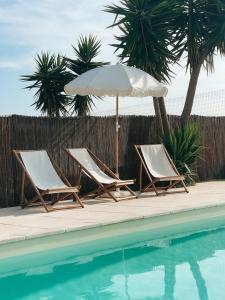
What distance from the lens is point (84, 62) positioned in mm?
13633

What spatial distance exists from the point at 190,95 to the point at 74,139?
357 cm

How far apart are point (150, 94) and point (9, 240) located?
4.54m

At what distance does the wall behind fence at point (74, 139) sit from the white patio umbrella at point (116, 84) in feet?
2.69

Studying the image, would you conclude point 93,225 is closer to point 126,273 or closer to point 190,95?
point 126,273

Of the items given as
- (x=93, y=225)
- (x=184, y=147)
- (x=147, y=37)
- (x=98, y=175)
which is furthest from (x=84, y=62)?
(x=93, y=225)

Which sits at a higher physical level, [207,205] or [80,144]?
[80,144]

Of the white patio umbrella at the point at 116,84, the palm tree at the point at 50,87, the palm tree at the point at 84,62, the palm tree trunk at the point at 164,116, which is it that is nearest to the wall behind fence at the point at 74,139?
the palm tree trunk at the point at 164,116

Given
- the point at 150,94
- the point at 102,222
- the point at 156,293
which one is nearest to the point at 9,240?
the point at 102,222

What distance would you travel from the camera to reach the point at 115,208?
7.98m

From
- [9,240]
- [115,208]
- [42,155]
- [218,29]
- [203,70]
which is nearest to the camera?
[9,240]

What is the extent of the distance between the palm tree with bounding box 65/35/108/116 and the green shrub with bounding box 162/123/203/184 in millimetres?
2295

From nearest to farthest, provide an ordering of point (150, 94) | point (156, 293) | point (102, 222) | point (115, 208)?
point (156, 293), point (102, 222), point (115, 208), point (150, 94)

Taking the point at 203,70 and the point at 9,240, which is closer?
the point at 9,240

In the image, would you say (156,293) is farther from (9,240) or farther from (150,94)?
(150,94)
